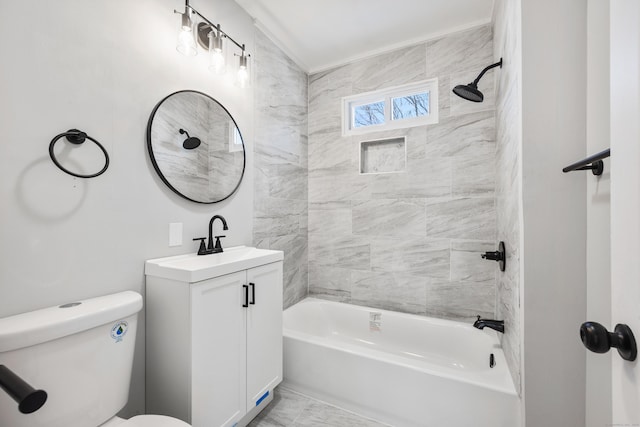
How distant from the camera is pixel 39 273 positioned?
1016 mm

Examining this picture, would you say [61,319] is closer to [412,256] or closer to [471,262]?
[412,256]

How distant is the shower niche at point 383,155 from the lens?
2453 millimetres

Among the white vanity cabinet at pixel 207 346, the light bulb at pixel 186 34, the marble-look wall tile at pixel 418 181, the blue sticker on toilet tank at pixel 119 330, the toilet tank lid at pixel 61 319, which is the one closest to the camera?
the toilet tank lid at pixel 61 319

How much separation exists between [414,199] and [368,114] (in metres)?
0.94

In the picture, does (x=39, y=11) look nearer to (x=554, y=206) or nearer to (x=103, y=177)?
(x=103, y=177)

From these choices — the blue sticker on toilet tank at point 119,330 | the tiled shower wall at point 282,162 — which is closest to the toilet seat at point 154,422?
the blue sticker on toilet tank at point 119,330

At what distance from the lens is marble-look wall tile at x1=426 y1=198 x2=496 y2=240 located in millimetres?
2088

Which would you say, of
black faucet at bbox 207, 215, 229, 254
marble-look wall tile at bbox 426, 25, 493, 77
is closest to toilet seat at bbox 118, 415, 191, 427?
black faucet at bbox 207, 215, 229, 254

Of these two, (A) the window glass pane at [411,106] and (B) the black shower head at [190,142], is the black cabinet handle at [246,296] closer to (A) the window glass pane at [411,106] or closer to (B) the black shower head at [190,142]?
(B) the black shower head at [190,142]

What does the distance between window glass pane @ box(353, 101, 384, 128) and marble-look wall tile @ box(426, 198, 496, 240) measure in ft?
3.06

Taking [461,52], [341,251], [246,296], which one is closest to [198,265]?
[246,296]

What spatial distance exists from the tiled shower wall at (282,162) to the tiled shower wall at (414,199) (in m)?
0.16

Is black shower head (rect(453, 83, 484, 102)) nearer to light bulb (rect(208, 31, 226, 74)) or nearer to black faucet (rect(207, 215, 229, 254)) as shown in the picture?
light bulb (rect(208, 31, 226, 74))

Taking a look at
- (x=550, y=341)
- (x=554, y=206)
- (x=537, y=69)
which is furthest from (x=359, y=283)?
(x=537, y=69)
